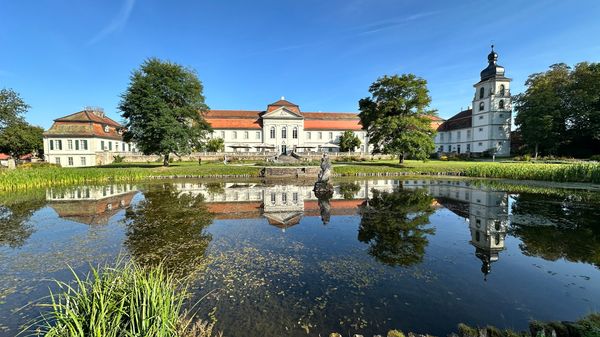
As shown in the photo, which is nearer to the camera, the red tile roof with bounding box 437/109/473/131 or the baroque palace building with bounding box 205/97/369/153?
the red tile roof with bounding box 437/109/473/131

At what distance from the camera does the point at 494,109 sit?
44.1 meters

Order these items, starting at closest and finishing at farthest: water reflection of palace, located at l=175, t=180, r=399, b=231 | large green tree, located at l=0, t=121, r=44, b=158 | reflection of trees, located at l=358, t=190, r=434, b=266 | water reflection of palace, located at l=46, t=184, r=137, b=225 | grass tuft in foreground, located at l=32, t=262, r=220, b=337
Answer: grass tuft in foreground, located at l=32, t=262, r=220, b=337 → reflection of trees, located at l=358, t=190, r=434, b=266 → water reflection of palace, located at l=46, t=184, r=137, b=225 → water reflection of palace, located at l=175, t=180, r=399, b=231 → large green tree, located at l=0, t=121, r=44, b=158

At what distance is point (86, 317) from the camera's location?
8.05ft

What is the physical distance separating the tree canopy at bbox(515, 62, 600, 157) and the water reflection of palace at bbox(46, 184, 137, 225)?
45.9 m

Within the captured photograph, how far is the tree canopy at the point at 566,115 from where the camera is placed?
35312mm

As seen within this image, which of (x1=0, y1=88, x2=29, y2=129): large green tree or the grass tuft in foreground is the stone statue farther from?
(x1=0, y1=88, x2=29, y2=129): large green tree

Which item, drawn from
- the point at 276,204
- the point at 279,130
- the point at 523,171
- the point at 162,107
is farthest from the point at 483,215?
the point at 279,130

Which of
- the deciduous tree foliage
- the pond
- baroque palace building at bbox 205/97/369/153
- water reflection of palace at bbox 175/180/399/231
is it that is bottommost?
the pond

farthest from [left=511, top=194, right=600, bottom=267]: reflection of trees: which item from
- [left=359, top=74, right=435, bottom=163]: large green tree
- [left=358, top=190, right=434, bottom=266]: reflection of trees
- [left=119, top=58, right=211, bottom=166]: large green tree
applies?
[left=119, top=58, right=211, bottom=166]: large green tree

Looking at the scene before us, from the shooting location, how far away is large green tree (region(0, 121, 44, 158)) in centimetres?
3759

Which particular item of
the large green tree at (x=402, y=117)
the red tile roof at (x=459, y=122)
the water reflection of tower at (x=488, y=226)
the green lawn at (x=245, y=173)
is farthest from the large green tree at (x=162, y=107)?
the red tile roof at (x=459, y=122)

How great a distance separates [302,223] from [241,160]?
109 ft

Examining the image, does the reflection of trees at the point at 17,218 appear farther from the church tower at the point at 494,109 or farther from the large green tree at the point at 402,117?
the church tower at the point at 494,109

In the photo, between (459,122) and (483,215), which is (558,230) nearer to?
(483,215)
